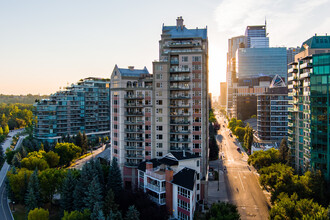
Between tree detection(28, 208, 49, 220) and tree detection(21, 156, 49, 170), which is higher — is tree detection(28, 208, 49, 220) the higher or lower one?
the lower one

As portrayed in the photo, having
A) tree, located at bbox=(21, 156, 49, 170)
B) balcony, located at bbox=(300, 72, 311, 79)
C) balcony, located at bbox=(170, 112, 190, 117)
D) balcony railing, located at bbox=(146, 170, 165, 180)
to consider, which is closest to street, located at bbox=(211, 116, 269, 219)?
balcony railing, located at bbox=(146, 170, 165, 180)

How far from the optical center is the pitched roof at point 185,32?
6719cm

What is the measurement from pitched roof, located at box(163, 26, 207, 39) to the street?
41206 mm

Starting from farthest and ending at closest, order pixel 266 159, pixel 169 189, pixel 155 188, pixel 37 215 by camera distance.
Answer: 1. pixel 266 159
2. pixel 155 188
3. pixel 169 189
4. pixel 37 215

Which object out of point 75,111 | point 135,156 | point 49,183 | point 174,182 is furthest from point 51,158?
point 174,182

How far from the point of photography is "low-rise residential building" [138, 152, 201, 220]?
46500 millimetres

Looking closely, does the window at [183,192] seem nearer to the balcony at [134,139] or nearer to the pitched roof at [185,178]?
the pitched roof at [185,178]

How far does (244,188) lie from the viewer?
66.4 metres

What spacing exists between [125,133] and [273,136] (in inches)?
2948

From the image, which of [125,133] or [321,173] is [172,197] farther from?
[321,173]

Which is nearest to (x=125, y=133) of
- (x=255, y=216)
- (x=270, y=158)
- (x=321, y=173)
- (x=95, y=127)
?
(x=255, y=216)

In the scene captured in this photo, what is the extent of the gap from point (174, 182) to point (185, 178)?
2.24 meters

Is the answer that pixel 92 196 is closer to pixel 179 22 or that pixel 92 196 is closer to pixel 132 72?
pixel 132 72

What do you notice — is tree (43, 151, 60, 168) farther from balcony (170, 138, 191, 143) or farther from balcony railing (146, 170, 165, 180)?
balcony railing (146, 170, 165, 180)
